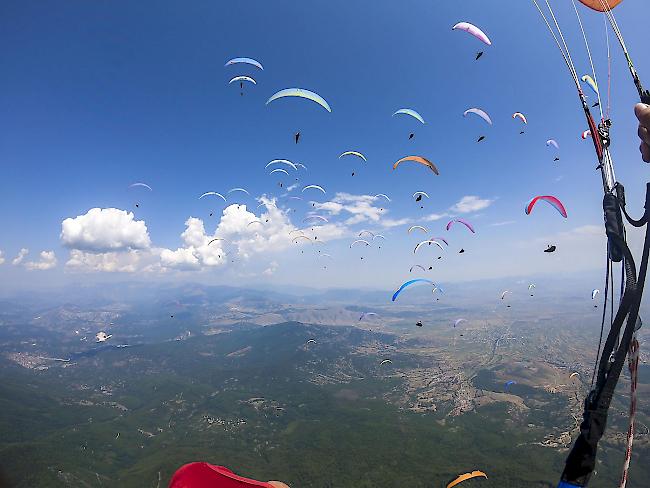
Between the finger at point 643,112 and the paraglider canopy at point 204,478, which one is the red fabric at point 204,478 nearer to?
the paraglider canopy at point 204,478


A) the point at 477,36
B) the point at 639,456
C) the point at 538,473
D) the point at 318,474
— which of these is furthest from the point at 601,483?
the point at 477,36

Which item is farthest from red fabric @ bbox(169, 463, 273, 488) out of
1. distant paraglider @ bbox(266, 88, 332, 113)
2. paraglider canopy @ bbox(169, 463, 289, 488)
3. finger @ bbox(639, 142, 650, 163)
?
distant paraglider @ bbox(266, 88, 332, 113)

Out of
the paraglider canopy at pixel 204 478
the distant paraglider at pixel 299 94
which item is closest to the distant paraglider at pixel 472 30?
the distant paraglider at pixel 299 94

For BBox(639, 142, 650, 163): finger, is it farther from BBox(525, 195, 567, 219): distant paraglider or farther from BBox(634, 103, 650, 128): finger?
BBox(525, 195, 567, 219): distant paraglider

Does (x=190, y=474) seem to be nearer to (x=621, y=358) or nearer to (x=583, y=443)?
(x=583, y=443)

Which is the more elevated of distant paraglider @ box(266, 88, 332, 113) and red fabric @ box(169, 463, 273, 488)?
distant paraglider @ box(266, 88, 332, 113)
